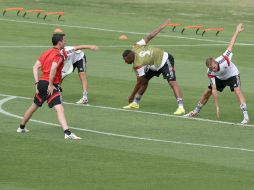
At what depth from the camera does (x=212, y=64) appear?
960 inches

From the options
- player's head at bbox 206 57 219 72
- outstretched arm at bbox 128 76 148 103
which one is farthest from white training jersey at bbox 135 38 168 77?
player's head at bbox 206 57 219 72

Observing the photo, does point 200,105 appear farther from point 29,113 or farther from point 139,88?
point 29,113

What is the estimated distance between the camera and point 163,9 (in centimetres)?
6175

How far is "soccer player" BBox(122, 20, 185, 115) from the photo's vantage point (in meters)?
26.0

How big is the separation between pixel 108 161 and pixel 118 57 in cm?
1993

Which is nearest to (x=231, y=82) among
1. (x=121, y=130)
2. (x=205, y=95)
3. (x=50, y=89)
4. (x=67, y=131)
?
(x=205, y=95)

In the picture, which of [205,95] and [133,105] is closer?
[205,95]

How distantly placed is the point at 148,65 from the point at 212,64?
2.61m

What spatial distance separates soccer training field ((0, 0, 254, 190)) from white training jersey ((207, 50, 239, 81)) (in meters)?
1.06

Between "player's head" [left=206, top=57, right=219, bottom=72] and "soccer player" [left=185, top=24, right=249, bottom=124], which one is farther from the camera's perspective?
"soccer player" [left=185, top=24, right=249, bottom=124]

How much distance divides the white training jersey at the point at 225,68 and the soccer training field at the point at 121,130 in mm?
1060

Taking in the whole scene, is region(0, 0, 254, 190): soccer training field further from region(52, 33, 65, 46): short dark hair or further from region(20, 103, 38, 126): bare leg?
region(52, 33, 65, 46): short dark hair

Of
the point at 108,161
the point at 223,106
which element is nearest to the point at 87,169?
the point at 108,161

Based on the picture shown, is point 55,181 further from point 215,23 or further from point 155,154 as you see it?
point 215,23
